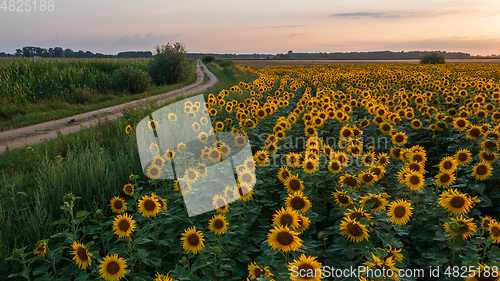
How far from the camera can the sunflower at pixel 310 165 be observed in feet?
12.0

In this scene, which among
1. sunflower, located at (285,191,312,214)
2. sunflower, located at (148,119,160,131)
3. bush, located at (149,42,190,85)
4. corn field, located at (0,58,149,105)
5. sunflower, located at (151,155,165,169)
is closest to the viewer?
sunflower, located at (285,191,312,214)

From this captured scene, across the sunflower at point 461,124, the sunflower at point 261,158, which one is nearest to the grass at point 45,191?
the sunflower at point 261,158

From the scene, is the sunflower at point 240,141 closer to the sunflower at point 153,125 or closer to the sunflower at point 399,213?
the sunflower at point 153,125

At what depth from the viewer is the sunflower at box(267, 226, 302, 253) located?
2.19m

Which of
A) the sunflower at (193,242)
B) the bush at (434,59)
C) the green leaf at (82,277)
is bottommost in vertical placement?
the green leaf at (82,277)

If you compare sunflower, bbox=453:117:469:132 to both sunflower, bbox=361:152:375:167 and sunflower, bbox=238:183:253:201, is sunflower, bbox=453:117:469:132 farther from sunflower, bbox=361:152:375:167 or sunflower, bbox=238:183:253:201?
sunflower, bbox=238:183:253:201

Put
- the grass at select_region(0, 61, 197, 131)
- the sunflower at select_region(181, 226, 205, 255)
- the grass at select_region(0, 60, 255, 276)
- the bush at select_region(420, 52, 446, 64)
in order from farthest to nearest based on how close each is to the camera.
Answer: the bush at select_region(420, 52, 446, 64), the grass at select_region(0, 61, 197, 131), the grass at select_region(0, 60, 255, 276), the sunflower at select_region(181, 226, 205, 255)

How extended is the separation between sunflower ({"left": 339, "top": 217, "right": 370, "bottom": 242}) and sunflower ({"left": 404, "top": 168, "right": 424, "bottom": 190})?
3.61 ft

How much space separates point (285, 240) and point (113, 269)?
58.2 inches

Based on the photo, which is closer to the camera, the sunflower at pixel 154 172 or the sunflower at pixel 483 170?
the sunflower at pixel 483 170

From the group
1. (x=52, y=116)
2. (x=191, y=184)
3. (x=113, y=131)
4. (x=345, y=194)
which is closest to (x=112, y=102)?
(x=52, y=116)

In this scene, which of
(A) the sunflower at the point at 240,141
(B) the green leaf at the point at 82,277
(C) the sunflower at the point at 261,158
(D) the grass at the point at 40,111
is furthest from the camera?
(D) the grass at the point at 40,111

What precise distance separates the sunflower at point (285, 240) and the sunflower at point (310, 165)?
1530 millimetres

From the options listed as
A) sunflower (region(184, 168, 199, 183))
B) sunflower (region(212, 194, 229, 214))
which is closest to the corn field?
sunflower (region(184, 168, 199, 183))
